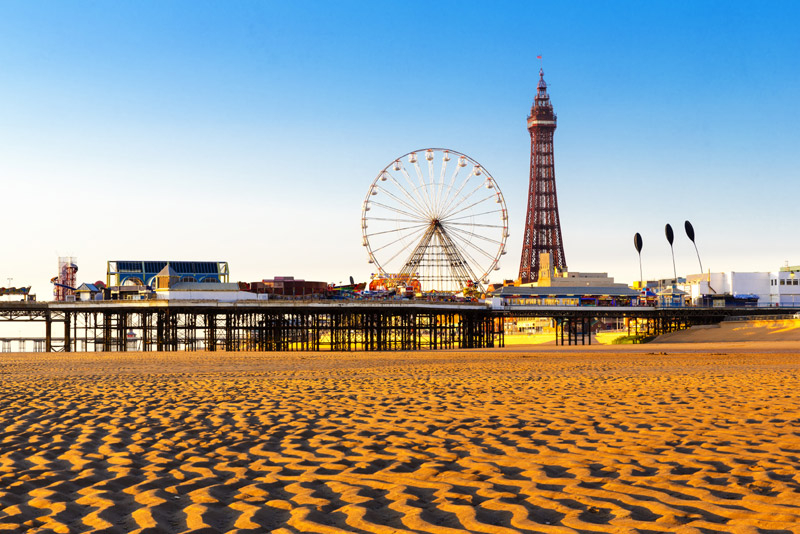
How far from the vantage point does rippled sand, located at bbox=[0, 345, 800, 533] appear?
559cm

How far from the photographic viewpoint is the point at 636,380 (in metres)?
17.9

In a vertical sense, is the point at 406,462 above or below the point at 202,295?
below

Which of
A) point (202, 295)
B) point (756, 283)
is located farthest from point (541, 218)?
point (202, 295)

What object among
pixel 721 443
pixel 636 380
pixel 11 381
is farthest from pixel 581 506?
pixel 11 381

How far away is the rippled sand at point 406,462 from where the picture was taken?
559 cm

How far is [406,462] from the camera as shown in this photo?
7.75m

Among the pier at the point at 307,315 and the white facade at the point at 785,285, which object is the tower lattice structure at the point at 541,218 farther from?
the pier at the point at 307,315

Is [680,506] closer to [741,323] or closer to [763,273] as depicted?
[741,323]

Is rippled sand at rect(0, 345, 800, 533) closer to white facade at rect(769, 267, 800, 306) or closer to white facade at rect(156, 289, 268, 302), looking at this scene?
white facade at rect(156, 289, 268, 302)

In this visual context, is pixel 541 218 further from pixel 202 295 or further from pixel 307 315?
pixel 202 295

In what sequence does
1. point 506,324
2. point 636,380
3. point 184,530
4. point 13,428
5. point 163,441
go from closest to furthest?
1. point 184,530
2. point 163,441
3. point 13,428
4. point 636,380
5. point 506,324

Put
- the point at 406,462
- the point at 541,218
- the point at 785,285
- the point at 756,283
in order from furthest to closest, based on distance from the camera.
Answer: the point at 541,218, the point at 756,283, the point at 785,285, the point at 406,462

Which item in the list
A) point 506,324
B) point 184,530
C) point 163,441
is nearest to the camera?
point 184,530

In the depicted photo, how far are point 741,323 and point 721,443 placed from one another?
6602cm
